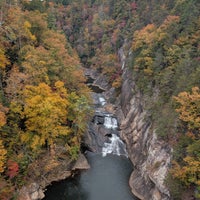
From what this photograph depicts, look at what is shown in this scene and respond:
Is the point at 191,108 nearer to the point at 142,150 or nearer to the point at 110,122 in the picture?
the point at 142,150

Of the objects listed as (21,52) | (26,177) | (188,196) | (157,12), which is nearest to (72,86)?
(21,52)

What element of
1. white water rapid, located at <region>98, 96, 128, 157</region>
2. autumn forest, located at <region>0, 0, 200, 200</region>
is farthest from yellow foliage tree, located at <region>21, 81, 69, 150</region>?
white water rapid, located at <region>98, 96, 128, 157</region>

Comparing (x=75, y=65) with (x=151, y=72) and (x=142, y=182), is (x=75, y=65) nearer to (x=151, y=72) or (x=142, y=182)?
(x=151, y=72)

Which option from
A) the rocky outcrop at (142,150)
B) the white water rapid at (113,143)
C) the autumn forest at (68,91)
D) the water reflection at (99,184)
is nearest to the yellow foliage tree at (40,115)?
the autumn forest at (68,91)

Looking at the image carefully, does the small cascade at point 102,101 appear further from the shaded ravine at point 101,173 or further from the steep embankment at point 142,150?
the shaded ravine at point 101,173

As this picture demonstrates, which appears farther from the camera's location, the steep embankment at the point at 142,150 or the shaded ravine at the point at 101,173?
the shaded ravine at the point at 101,173

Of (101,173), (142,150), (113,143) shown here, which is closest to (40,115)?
(101,173)

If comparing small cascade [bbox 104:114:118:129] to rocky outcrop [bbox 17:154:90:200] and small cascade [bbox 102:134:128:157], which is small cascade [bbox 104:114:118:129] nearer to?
small cascade [bbox 102:134:128:157]
